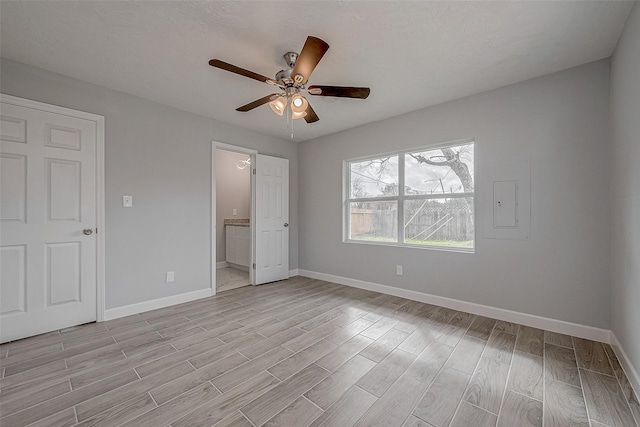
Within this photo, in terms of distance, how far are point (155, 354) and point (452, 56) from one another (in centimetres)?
352

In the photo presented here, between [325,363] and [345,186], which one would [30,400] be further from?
[345,186]

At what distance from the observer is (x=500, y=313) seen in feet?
9.18

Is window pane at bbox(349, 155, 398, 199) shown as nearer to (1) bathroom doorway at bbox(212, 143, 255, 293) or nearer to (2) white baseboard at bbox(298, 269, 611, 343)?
(2) white baseboard at bbox(298, 269, 611, 343)

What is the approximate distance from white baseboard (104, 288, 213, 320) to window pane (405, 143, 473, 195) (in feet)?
10.4

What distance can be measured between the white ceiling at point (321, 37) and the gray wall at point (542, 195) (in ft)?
0.87

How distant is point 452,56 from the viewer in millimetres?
2256

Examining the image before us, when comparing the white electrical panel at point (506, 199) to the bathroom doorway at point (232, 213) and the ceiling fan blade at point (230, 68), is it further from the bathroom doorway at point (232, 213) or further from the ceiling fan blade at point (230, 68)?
the bathroom doorway at point (232, 213)

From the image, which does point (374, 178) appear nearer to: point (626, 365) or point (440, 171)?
point (440, 171)

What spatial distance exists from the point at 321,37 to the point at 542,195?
2.54 metres

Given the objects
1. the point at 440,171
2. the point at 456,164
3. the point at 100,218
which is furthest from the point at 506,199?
the point at 100,218

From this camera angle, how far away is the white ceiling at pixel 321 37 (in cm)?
175

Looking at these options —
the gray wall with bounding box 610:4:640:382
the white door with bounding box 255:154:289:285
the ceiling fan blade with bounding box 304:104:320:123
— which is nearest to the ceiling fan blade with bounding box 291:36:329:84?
the ceiling fan blade with bounding box 304:104:320:123

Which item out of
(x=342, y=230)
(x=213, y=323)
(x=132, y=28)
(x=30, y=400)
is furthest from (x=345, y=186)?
(x=30, y=400)

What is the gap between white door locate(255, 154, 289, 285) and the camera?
422 centimetres
